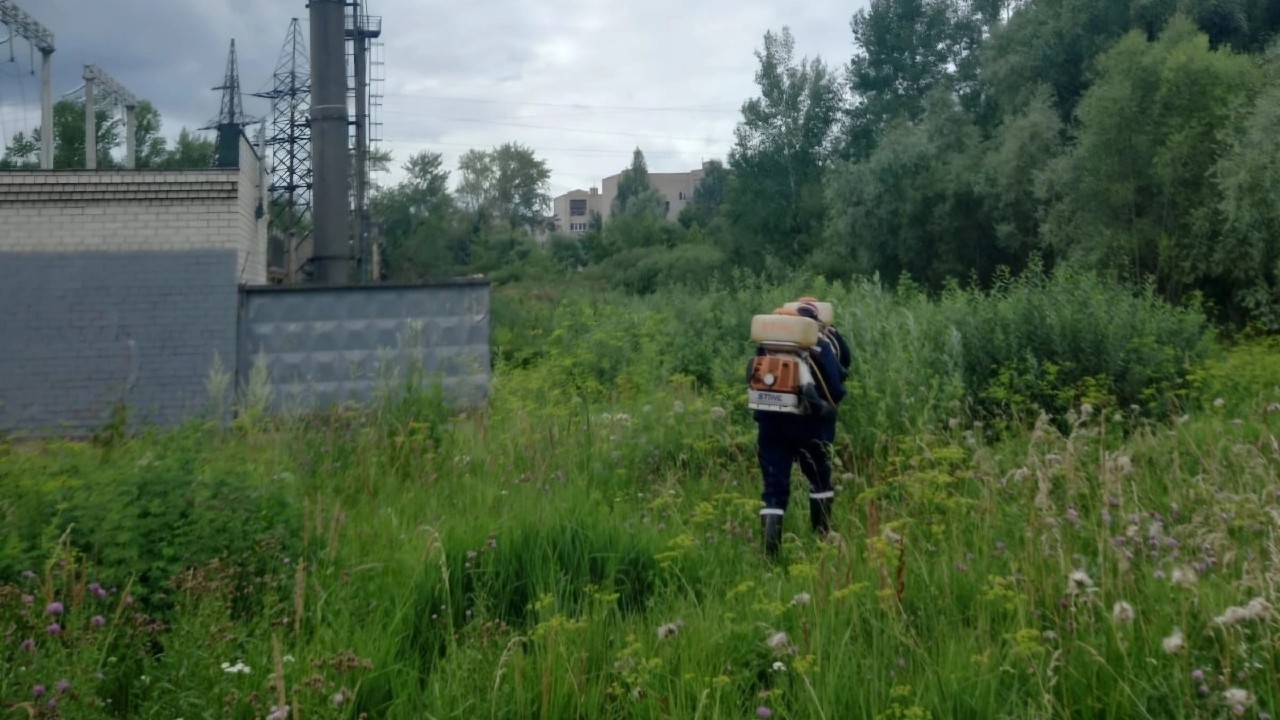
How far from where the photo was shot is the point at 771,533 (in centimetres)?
632

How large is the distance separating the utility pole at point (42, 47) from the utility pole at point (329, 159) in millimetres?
6237

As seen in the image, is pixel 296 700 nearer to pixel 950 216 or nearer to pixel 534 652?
pixel 534 652

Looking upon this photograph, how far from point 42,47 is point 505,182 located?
55.6 meters

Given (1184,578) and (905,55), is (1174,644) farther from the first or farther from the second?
(905,55)

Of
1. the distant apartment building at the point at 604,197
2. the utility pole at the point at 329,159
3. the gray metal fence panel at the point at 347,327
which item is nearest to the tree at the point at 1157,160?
the gray metal fence panel at the point at 347,327

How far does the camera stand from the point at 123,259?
1443cm

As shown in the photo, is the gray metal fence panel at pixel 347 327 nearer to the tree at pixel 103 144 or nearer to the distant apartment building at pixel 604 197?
the tree at pixel 103 144

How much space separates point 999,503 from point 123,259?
12.1 metres

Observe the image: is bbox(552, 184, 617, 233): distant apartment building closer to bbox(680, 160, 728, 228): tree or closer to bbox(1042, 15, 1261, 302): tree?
bbox(680, 160, 728, 228): tree

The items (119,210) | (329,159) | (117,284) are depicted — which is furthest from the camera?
(329,159)

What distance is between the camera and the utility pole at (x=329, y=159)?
78.6 ft

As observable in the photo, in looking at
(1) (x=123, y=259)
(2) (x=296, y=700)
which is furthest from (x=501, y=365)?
(2) (x=296, y=700)

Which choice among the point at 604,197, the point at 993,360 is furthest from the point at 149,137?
the point at 604,197

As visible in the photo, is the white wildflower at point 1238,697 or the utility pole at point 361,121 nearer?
the white wildflower at point 1238,697
